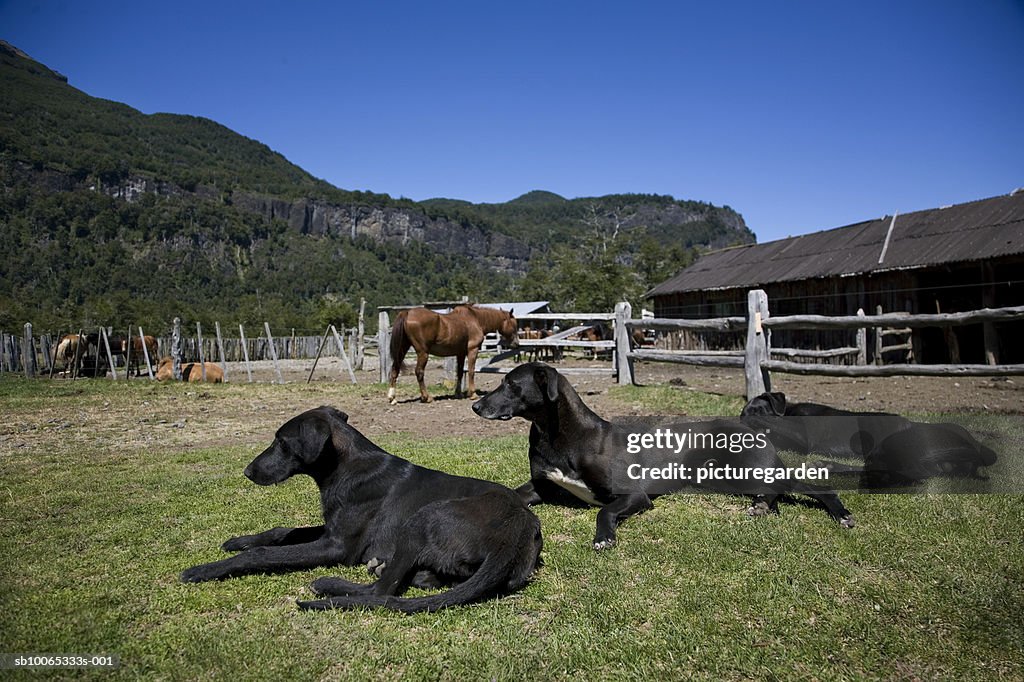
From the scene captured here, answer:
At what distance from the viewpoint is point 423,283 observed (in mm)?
123375

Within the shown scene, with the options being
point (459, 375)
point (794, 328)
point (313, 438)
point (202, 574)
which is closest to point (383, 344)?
point (459, 375)

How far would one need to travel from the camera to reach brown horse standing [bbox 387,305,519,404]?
13656 mm

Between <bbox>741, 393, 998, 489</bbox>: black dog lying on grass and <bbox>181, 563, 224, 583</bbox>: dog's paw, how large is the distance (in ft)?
14.9

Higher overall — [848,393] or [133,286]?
[133,286]

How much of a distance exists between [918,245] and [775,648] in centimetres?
2110

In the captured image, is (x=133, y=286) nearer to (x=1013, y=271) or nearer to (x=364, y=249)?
(x=364, y=249)

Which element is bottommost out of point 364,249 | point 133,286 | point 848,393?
point 848,393

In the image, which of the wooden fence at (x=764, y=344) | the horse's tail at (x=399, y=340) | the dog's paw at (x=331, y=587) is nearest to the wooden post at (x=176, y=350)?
the wooden fence at (x=764, y=344)

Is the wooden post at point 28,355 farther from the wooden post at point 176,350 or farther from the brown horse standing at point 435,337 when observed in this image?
the brown horse standing at point 435,337

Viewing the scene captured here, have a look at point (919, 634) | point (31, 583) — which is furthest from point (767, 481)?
point (31, 583)

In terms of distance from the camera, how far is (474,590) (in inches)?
130

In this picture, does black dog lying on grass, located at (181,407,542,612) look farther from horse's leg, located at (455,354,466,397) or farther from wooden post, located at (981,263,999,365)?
wooden post, located at (981,263,999,365)

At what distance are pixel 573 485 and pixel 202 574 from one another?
2757 millimetres

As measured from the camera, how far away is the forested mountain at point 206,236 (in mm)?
62188
